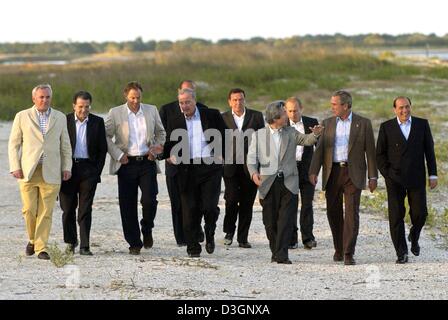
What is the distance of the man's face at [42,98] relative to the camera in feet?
37.3

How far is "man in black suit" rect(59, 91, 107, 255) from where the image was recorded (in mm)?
11914

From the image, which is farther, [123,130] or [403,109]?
[123,130]

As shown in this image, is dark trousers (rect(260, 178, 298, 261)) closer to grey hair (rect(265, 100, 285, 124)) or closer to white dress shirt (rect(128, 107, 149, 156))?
grey hair (rect(265, 100, 285, 124))

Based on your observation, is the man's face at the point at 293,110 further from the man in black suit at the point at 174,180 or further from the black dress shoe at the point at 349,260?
the black dress shoe at the point at 349,260

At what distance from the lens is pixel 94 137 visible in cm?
1195

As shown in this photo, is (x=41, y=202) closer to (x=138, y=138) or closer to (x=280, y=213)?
(x=138, y=138)

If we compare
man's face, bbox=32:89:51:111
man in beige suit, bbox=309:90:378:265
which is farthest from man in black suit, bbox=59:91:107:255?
man in beige suit, bbox=309:90:378:265

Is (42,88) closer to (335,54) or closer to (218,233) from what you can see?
(218,233)

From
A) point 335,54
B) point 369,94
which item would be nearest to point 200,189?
point 369,94

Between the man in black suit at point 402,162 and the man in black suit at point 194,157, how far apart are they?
1692mm

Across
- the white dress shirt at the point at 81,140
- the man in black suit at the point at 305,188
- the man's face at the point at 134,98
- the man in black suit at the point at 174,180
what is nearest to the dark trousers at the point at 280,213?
the man in black suit at the point at 174,180

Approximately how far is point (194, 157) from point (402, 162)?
212 cm

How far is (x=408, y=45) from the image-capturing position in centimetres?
13462

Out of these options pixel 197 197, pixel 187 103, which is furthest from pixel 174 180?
pixel 187 103
